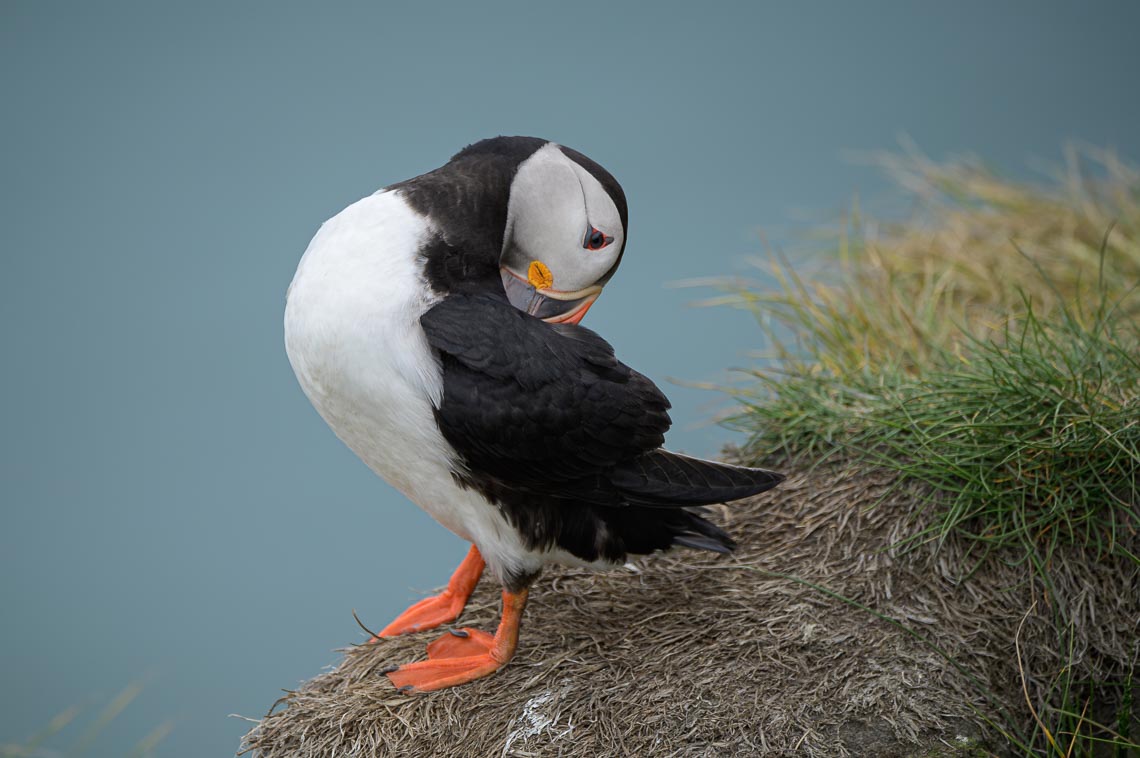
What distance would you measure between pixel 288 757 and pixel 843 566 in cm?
154

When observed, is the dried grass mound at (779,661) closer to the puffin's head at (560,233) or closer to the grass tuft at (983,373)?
the grass tuft at (983,373)

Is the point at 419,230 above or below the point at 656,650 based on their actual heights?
above

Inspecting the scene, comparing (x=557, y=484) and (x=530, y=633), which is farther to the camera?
(x=530, y=633)

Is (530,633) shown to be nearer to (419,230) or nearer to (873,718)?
(873,718)

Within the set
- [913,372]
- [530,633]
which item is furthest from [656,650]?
[913,372]

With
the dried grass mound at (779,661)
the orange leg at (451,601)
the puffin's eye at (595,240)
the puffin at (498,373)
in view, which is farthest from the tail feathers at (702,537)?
the puffin's eye at (595,240)

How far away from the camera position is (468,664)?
8.70 ft

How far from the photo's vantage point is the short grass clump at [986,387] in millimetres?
2756

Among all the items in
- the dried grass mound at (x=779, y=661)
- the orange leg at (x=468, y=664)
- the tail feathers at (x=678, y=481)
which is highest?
the tail feathers at (x=678, y=481)

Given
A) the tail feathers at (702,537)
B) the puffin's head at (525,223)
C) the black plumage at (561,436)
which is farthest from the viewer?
the tail feathers at (702,537)

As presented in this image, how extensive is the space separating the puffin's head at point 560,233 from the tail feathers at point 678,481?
0.41 metres

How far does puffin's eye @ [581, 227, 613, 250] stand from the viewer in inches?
101

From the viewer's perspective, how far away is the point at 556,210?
253 centimetres

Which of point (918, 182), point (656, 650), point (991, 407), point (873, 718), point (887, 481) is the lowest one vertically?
point (873, 718)
